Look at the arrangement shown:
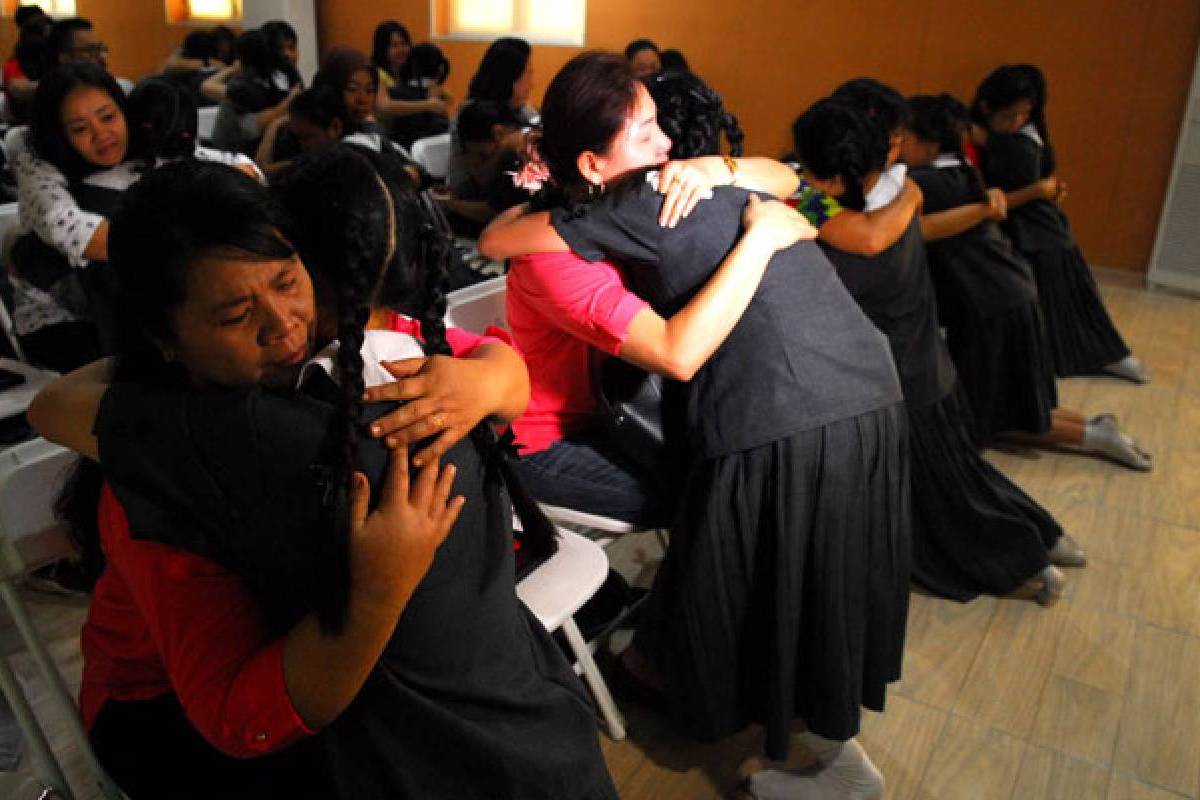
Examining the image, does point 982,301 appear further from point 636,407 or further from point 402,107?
point 402,107

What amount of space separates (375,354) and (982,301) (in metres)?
2.41

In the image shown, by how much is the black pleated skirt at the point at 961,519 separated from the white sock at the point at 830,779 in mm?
786

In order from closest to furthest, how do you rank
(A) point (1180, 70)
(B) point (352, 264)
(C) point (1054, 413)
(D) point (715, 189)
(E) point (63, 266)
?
(B) point (352, 264), (D) point (715, 189), (E) point (63, 266), (C) point (1054, 413), (A) point (1180, 70)

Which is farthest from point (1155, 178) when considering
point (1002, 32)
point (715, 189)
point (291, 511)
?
point (291, 511)

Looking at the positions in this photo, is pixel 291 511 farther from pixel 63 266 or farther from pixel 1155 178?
pixel 1155 178

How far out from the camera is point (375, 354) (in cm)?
98

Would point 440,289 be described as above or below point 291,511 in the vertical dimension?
above

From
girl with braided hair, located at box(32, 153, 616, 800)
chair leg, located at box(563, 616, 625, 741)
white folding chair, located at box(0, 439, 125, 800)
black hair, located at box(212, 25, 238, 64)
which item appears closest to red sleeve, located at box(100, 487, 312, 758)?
girl with braided hair, located at box(32, 153, 616, 800)

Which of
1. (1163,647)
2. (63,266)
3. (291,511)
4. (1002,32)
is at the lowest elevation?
(1163,647)

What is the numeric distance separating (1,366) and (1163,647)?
9.35 feet

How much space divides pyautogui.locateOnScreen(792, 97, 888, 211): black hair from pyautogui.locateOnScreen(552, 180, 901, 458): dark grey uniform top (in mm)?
585

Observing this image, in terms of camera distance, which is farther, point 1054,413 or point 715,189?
point 1054,413

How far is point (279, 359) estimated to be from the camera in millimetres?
944

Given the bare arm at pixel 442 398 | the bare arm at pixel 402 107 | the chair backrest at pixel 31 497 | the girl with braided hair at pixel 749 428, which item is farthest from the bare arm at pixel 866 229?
the bare arm at pixel 402 107
